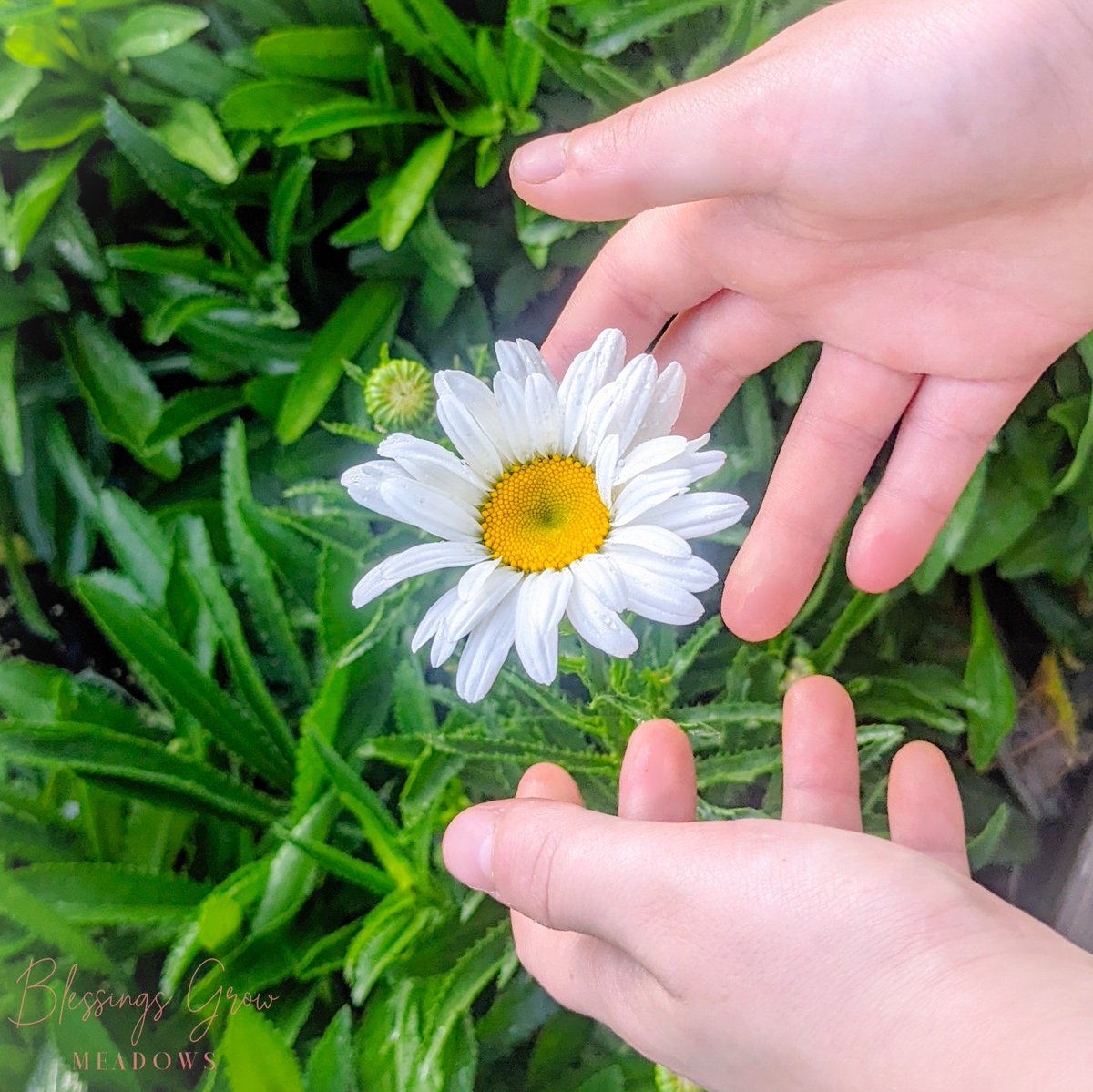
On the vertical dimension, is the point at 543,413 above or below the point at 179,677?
above

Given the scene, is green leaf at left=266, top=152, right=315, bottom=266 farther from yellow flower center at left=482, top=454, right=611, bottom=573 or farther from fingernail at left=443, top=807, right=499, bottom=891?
fingernail at left=443, top=807, right=499, bottom=891

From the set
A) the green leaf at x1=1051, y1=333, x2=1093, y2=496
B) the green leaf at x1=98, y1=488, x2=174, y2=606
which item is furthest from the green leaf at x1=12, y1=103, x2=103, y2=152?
the green leaf at x1=1051, y1=333, x2=1093, y2=496

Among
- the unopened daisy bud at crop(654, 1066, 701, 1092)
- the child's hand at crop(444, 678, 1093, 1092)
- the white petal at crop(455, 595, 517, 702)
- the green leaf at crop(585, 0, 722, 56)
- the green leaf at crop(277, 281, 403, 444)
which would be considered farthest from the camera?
the green leaf at crop(277, 281, 403, 444)

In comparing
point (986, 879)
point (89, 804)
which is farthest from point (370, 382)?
point (986, 879)

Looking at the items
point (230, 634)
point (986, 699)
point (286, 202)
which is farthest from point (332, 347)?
point (986, 699)

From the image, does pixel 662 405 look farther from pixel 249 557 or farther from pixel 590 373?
pixel 249 557

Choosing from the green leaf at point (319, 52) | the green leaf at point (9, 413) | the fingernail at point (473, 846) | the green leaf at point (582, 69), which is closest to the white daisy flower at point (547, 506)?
the fingernail at point (473, 846)
